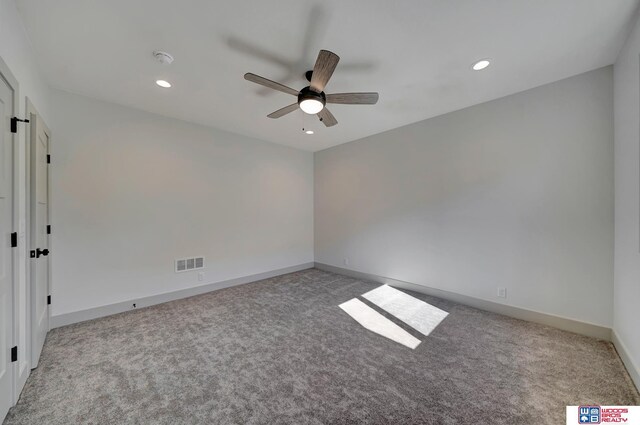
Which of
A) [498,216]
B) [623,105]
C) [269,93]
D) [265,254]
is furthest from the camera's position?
[265,254]

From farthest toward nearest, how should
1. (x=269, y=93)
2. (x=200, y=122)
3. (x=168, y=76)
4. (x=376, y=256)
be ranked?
(x=376, y=256)
(x=200, y=122)
(x=269, y=93)
(x=168, y=76)

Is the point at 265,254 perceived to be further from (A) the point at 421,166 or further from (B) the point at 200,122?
(A) the point at 421,166

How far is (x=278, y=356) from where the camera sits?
2.24 m

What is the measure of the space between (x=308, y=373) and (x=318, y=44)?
9.17 feet

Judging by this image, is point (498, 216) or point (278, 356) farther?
point (498, 216)

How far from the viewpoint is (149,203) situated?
3447 mm

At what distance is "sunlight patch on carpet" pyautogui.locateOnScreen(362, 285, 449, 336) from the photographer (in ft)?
9.42

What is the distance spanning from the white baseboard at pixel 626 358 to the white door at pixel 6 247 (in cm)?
440

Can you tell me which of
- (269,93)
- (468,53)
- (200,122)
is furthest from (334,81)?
(200,122)

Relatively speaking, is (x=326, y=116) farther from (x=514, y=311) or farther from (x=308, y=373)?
(x=514, y=311)

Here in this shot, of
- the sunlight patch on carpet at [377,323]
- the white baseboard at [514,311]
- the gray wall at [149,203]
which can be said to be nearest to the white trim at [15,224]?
the gray wall at [149,203]

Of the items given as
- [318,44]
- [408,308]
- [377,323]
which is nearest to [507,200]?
[408,308]

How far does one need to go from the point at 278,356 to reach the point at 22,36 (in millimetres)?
3366

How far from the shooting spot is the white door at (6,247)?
154cm
